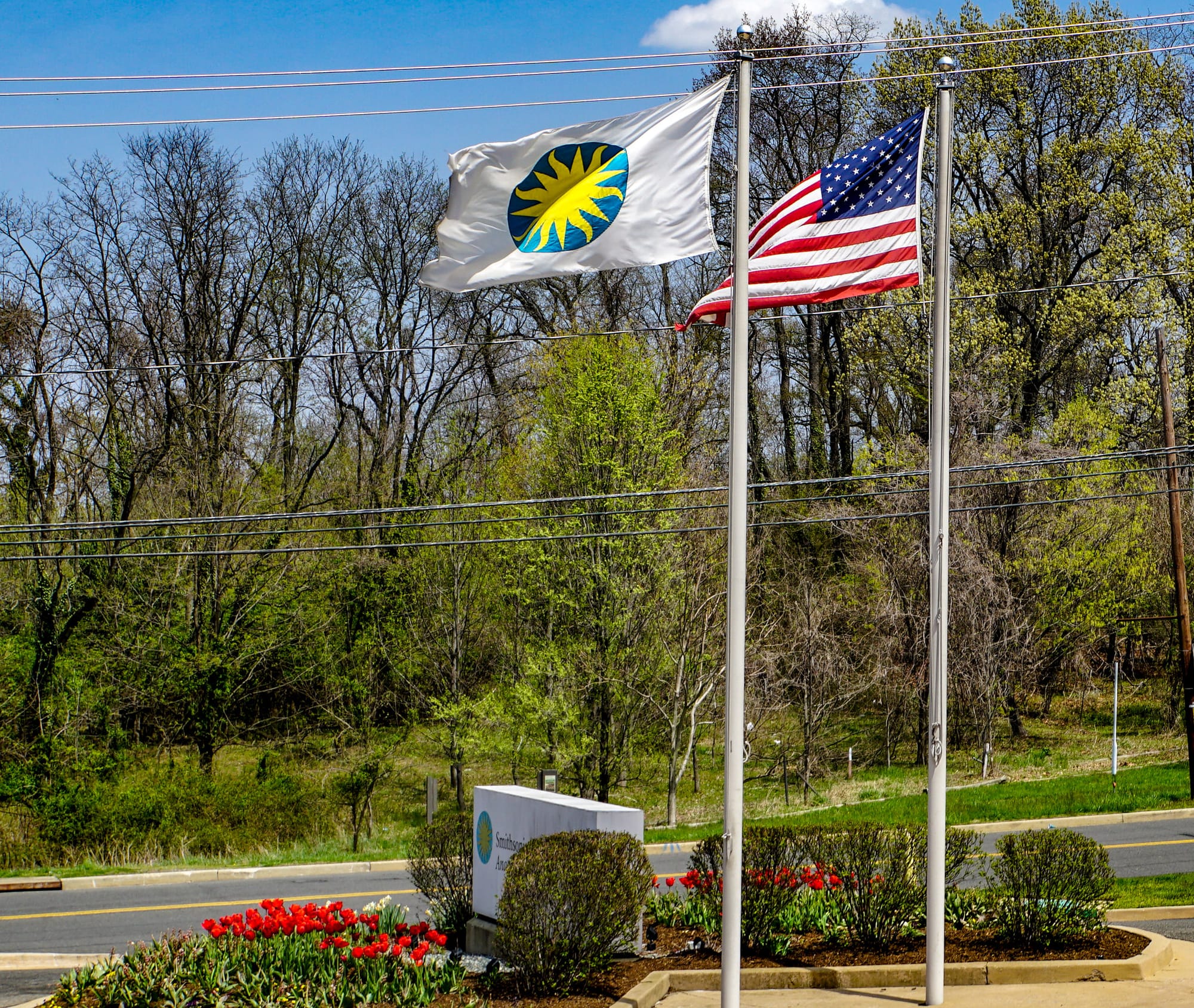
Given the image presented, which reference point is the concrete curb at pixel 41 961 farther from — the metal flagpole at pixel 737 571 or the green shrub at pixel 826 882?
the metal flagpole at pixel 737 571

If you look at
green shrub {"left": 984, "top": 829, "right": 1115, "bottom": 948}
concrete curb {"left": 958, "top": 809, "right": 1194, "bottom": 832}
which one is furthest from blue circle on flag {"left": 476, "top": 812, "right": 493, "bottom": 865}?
concrete curb {"left": 958, "top": 809, "right": 1194, "bottom": 832}

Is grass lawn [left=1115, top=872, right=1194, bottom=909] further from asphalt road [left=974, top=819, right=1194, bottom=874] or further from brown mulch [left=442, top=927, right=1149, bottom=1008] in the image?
brown mulch [left=442, top=927, right=1149, bottom=1008]

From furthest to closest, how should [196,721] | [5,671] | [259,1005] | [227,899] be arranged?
1. [196,721]
2. [5,671]
3. [227,899]
4. [259,1005]

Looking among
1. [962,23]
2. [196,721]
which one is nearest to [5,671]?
[196,721]

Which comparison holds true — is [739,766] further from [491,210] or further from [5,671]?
[5,671]

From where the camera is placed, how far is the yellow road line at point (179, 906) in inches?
660

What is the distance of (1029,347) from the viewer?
1414 inches

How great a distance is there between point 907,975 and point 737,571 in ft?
13.0

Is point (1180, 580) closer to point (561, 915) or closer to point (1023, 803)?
point (1023, 803)

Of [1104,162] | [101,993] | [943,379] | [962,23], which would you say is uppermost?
[962,23]

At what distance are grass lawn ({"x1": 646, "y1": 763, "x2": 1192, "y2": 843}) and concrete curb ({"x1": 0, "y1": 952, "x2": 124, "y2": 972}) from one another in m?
10.4

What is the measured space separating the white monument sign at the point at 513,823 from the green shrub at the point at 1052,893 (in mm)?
3274

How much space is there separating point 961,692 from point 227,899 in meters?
20.2

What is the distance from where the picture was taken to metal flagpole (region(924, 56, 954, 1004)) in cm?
892
